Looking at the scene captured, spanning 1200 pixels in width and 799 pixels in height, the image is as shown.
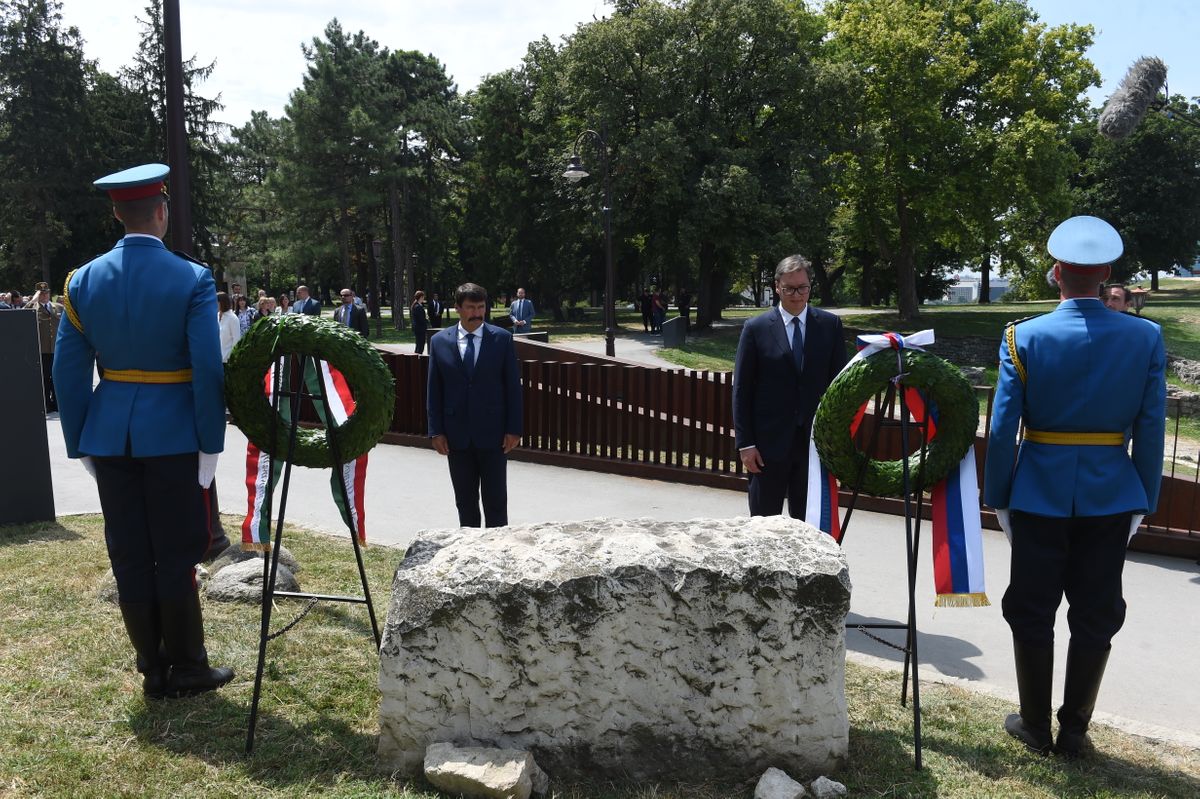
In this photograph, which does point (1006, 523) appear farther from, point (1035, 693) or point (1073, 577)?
point (1035, 693)

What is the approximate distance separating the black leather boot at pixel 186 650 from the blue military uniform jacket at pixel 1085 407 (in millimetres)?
3562

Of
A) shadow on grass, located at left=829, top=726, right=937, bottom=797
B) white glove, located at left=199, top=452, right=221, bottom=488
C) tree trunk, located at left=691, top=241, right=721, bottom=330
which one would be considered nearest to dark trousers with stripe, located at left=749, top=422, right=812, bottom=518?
shadow on grass, located at left=829, top=726, right=937, bottom=797

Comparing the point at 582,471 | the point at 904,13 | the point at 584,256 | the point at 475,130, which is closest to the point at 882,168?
the point at 904,13

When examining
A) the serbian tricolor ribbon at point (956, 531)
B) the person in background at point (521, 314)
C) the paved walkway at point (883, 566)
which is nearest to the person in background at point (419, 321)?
the person in background at point (521, 314)

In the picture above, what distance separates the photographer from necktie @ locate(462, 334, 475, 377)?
6.14 meters

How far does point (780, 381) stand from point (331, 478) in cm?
255

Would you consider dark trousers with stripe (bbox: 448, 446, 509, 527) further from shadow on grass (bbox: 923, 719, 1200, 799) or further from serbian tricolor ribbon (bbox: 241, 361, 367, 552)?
shadow on grass (bbox: 923, 719, 1200, 799)

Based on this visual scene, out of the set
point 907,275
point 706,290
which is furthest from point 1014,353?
point 907,275


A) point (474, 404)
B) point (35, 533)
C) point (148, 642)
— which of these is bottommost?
point (35, 533)

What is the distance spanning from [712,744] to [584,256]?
44242mm

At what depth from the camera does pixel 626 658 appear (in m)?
3.68

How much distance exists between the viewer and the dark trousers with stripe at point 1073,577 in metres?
4.04

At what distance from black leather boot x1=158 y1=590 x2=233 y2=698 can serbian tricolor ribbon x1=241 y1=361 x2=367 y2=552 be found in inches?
17.0

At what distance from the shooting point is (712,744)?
3744mm
